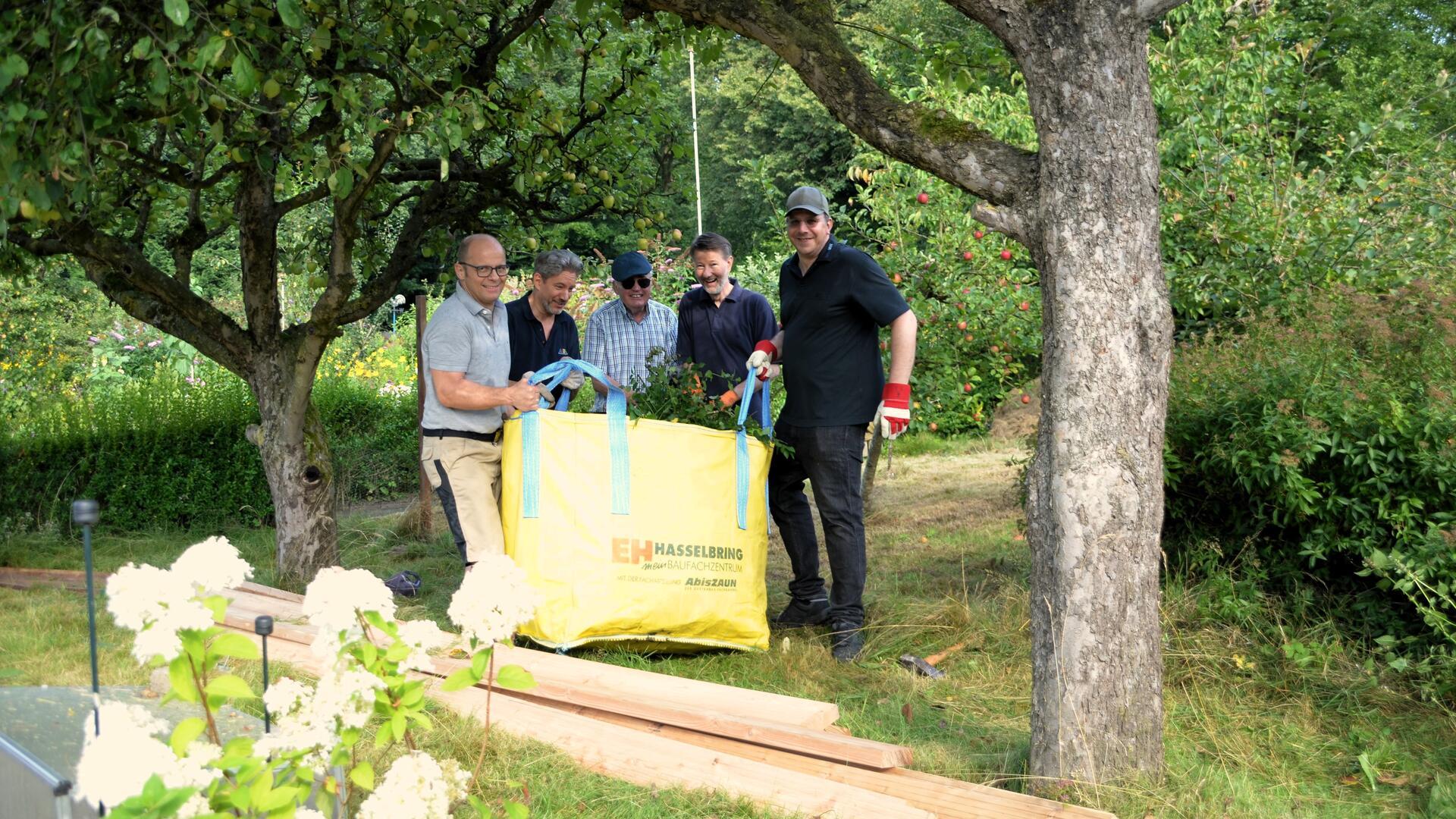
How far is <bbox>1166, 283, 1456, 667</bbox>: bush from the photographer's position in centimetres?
447

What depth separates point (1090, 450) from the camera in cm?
351

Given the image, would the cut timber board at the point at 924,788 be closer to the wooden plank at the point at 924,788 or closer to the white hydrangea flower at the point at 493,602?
the wooden plank at the point at 924,788

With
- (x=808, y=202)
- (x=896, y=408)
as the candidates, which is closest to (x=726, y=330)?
(x=808, y=202)

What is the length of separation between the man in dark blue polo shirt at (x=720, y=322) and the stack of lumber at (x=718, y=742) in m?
1.91

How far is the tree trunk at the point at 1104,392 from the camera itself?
3.51 metres

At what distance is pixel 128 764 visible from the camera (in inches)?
75.7

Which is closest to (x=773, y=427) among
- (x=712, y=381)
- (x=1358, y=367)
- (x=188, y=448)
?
(x=712, y=381)

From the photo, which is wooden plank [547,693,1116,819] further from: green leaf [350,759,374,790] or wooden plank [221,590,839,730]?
green leaf [350,759,374,790]

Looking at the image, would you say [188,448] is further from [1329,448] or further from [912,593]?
[1329,448]

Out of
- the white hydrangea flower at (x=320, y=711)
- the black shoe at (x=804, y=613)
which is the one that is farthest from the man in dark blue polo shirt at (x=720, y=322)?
the white hydrangea flower at (x=320, y=711)

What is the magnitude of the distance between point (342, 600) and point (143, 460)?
725 centimetres

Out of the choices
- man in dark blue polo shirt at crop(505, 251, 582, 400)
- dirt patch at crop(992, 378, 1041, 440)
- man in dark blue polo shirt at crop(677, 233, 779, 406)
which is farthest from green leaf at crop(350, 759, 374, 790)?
dirt patch at crop(992, 378, 1041, 440)

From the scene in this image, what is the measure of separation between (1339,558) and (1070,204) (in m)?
2.42

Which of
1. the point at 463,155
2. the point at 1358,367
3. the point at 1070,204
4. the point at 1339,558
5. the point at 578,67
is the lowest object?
the point at 1339,558
